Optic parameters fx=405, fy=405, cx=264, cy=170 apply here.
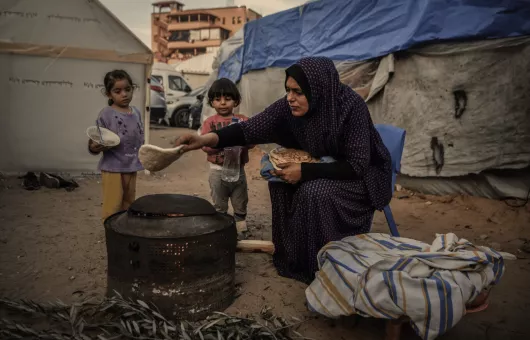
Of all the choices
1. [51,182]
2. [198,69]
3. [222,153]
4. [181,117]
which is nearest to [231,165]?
[222,153]

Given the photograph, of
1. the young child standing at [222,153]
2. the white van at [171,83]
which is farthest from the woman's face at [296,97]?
the white van at [171,83]

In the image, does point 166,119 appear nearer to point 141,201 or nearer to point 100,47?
point 100,47

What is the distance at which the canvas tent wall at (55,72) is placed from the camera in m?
5.92

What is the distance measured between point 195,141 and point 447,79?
3.81m

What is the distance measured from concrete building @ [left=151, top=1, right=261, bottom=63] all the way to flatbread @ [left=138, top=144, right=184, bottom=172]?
40.4 m

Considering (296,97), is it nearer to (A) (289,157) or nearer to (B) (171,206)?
(A) (289,157)

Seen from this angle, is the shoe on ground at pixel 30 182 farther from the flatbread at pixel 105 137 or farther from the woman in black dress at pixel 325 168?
the woman in black dress at pixel 325 168

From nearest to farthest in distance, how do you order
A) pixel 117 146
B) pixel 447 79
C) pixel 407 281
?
pixel 407 281
pixel 117 146
pixel 447 79

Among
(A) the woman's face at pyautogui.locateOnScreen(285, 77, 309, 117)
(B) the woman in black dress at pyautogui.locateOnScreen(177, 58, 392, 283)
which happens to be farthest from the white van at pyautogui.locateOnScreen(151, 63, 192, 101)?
(A) the woman's face at pyautogui.locateOnScreen(285, 77, 309, 117)

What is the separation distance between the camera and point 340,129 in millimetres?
2523

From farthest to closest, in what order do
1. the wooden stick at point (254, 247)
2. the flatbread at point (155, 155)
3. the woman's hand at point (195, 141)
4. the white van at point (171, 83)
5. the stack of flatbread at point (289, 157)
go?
the white van at point (171, 83) < the wooden stick at point (254, 247) < the stack of flatbread at point (289, 157) < the woman's hand at point (195, 141) < the flatbread at point (155, 155)

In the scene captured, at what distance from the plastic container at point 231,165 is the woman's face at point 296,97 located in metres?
1.07

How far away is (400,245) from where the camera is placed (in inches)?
90.4

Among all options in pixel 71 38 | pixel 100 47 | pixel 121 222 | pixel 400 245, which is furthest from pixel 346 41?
pixel 121 222
